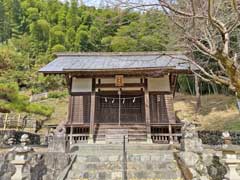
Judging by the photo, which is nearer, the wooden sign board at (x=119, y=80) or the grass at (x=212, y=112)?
the wooden sign board at (x=119, y=80)

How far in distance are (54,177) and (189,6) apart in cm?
554

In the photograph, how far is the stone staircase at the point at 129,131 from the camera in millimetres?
11750

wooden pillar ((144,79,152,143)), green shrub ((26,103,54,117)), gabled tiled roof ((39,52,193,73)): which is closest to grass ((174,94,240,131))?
gabled tiled roof ((39,52,193,73))

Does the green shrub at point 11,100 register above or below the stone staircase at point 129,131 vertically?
above

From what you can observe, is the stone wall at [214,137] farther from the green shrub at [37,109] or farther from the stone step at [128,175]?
the green shrub at [37,109]

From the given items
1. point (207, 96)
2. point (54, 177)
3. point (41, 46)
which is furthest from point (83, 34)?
point (54, 177)

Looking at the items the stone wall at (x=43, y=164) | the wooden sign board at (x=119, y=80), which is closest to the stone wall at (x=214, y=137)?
the wooden sign board at (x=119, y=80)

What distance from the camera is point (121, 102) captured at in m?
12.5

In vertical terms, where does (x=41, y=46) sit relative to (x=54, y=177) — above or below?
above

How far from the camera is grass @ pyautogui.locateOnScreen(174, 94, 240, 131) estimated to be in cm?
1694

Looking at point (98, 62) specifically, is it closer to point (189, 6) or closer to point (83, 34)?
→ point (189, 6)

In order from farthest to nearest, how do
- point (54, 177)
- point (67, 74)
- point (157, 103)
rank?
point (157, 103), point (67, 74), point (54, 177)

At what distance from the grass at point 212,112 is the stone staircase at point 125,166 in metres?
9.17

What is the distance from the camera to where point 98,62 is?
13.5 meters
